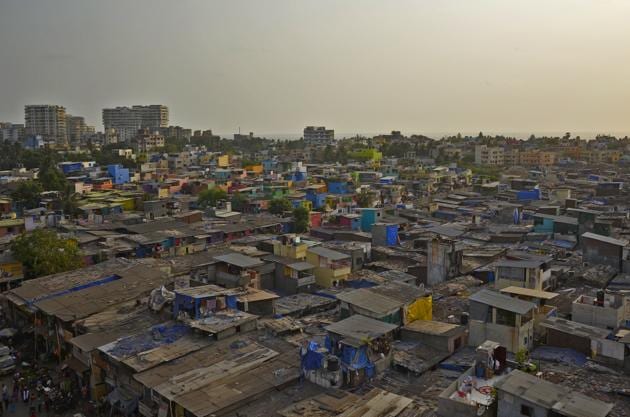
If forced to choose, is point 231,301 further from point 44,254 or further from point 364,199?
point 364,199

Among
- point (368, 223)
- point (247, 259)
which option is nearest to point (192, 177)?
point (368, 223)

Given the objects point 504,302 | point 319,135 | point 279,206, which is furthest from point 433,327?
point 319,135

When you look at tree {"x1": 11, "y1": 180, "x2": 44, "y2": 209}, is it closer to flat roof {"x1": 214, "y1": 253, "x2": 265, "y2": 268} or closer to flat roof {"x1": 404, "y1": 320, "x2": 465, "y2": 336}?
flat roof {"x1": 214, "y1": 253, "x2": 265, "y2": 268}

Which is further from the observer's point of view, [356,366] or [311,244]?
[311,244]

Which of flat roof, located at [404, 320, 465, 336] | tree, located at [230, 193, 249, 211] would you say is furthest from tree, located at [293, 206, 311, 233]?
flat roof, located at [404, 320, 465, 336]

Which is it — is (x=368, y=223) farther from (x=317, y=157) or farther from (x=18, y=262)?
(x=317, y=157)
